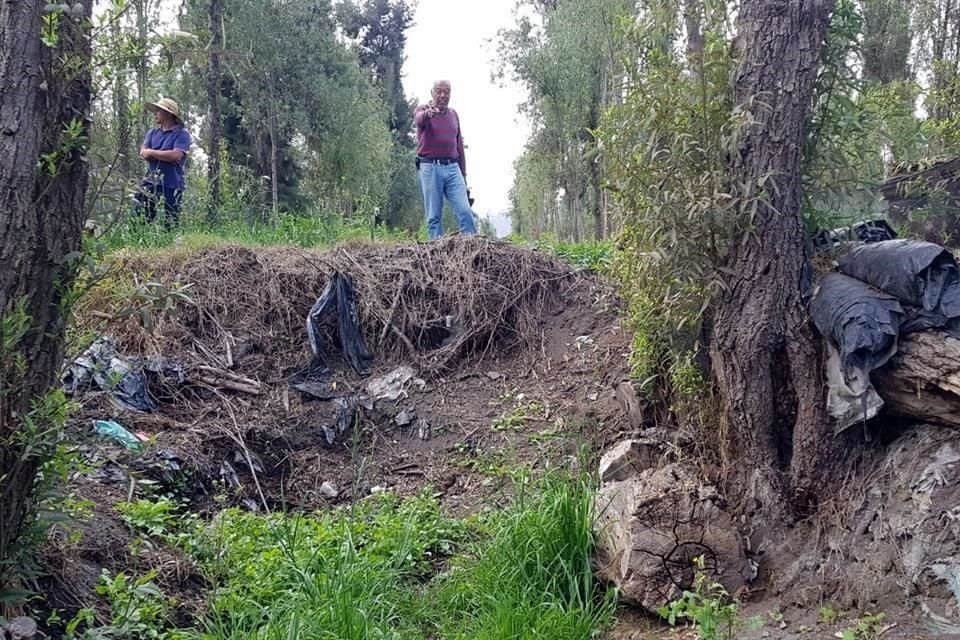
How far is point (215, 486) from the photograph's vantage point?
4.27 m

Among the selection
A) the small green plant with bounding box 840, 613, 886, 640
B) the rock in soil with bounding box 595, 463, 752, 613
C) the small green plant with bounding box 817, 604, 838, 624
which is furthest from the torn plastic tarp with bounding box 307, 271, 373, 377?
the small green plant with bounding box 840, 613, 886, 640

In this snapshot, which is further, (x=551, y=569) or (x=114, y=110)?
(x=551, y=569)

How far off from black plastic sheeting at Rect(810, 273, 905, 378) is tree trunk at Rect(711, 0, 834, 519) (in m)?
0.21

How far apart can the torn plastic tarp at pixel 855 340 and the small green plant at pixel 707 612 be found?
91cm

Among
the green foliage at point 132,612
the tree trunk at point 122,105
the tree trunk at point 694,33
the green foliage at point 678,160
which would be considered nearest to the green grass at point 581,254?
the green foliage at point 678,160

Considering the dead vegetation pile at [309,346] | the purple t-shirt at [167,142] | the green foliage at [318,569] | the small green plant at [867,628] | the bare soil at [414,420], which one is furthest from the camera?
the purple t-shirt at [167,142]

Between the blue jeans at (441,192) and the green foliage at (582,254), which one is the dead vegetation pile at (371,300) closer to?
the green foliage at (582,254)

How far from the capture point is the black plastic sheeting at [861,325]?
2895 mm

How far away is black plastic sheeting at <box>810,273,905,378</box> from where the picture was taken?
9.50ft

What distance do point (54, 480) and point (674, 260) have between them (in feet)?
8.80

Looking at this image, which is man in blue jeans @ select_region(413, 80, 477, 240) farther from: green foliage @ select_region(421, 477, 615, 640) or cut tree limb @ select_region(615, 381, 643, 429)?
green foliage @ select_region(421, 477, 615, 640)

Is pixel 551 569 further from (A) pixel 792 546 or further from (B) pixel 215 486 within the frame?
(B) pixel 215 486

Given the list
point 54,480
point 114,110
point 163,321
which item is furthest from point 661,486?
point 163,321

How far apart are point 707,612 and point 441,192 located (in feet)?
18.9
